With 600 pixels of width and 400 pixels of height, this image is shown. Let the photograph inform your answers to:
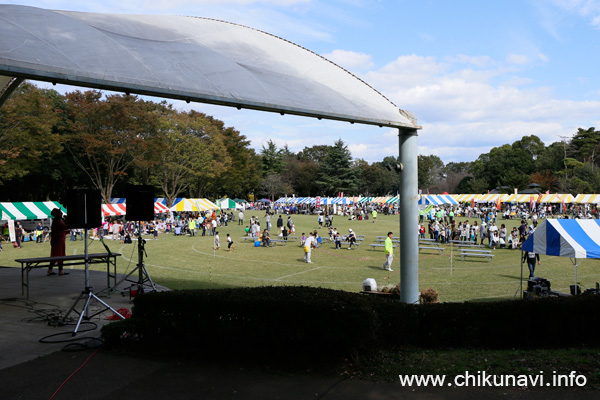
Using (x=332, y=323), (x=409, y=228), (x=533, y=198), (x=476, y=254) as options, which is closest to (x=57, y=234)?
(x=409, y=228)

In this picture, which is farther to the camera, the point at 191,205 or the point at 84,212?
the point at 191,205

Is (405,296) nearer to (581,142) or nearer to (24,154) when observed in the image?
(24,154)

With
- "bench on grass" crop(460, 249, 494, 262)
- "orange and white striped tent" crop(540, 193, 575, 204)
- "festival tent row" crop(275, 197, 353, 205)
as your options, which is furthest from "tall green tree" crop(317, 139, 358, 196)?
"bench on grass" crop(460, 249, 494, 262)

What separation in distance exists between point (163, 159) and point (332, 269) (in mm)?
32571

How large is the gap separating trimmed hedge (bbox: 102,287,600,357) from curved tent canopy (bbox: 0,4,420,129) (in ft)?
9.49

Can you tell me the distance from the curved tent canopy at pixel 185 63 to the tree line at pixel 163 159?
10734 mm

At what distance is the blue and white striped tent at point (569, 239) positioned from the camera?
967 centimetres

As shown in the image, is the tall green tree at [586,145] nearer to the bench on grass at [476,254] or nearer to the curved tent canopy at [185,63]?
the bench on grass at [476,254]

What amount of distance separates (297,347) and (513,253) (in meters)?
20.1

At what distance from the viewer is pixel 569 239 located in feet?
32.5

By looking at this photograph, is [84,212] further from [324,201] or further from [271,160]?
[271,160]

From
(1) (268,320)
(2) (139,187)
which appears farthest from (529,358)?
(2) (139,187)

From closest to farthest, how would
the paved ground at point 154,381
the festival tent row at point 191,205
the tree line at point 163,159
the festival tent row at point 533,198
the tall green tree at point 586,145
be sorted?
the paved ground at point 154,381, the tree line at point 163,159, the festival tent row at point 191,205, the festival tent row at point 533,198, the tall green tree at point 586,145

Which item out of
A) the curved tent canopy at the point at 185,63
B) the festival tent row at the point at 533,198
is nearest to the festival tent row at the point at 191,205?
the curved tent canopy at the point at 185,63
